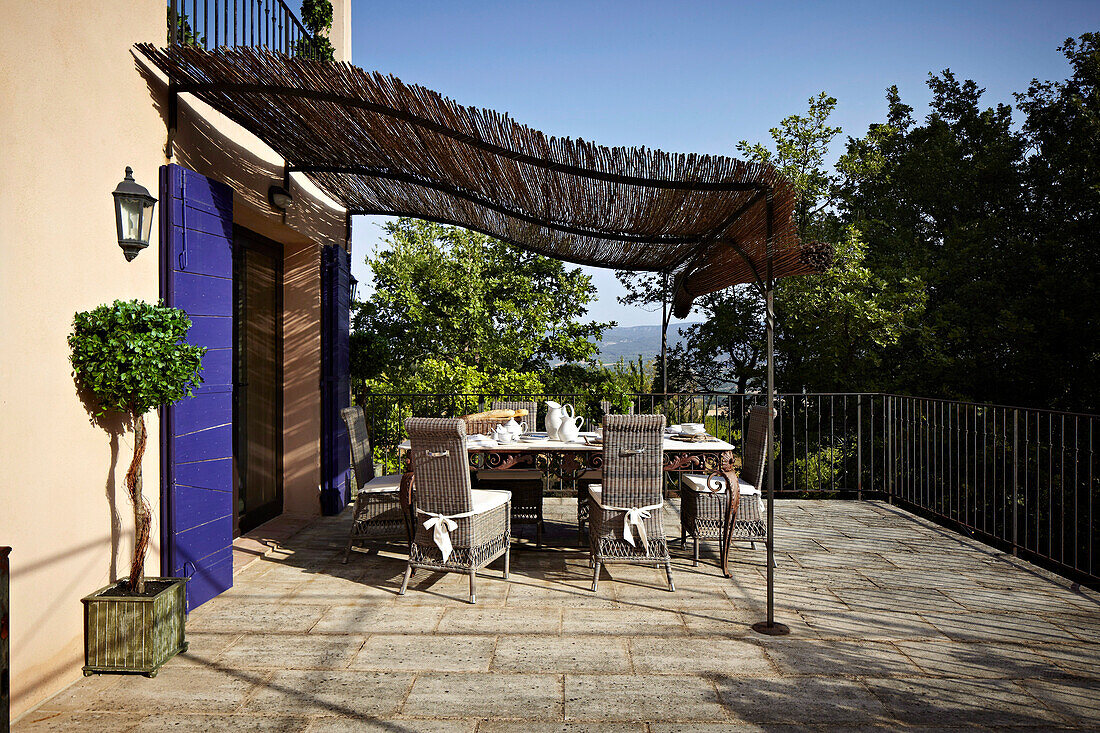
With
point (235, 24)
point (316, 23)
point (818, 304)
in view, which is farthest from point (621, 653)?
point (818, 304)

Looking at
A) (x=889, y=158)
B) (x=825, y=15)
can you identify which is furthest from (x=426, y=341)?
(x=889, y=158)

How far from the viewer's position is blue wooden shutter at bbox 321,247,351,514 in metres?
6.22

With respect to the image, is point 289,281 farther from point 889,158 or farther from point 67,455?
point 889,158

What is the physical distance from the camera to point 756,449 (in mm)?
4828

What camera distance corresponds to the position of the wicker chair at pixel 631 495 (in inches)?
159

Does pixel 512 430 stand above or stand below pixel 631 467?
above

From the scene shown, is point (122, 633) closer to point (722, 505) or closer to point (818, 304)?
point (722, 505)

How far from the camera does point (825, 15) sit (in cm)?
1011

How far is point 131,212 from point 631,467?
9.29 ft

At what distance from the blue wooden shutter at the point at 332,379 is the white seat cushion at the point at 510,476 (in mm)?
1259

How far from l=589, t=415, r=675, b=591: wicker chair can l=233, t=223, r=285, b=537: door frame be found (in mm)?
2876

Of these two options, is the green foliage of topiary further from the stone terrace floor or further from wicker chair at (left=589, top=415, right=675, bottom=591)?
wicker chair at (left=589, top=415, right=675, bottom=591)

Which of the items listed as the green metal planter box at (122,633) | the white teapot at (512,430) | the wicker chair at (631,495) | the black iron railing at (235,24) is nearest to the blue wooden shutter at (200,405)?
the green metal planter box at (122,633)

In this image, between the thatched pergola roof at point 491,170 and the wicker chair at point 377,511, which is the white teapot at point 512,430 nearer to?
the wicker chair at point 377,511
